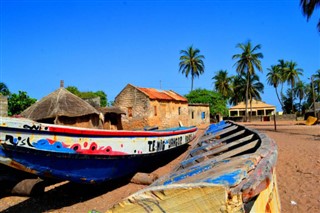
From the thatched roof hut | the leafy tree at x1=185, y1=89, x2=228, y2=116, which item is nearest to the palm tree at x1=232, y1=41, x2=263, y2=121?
the leafy tree at x1=185, y1=89, x2=228, y2=116

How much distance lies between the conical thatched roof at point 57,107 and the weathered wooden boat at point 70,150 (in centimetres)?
1144

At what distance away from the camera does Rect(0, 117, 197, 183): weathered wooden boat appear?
3.94 meters

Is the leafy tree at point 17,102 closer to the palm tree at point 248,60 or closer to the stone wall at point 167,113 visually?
the stone wall at point 167,113

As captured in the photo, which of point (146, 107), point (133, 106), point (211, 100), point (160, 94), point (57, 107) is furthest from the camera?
point (211, 100)

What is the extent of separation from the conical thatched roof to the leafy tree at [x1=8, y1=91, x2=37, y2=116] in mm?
4949

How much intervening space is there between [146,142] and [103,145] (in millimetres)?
1569

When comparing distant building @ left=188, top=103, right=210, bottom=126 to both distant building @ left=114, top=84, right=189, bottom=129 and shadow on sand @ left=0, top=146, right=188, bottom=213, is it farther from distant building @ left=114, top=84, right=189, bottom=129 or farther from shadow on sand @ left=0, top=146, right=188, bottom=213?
shadow on sand @ left=0, top=146, right=188, bottom=213

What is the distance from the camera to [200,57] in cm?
4803

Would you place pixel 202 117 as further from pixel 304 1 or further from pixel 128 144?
pixel 128 144


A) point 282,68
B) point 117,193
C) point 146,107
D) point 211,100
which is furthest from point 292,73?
point 117,193

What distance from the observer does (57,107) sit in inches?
654

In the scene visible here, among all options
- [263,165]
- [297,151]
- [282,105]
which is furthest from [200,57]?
[263,165]

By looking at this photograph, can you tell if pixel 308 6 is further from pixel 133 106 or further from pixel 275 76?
pixel 275 76

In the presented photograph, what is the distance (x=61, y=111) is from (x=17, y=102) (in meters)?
7.09
